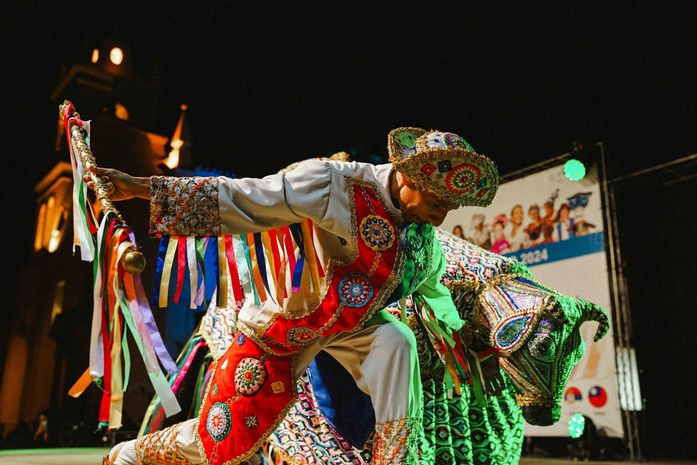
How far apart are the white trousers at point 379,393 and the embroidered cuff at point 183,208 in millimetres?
673

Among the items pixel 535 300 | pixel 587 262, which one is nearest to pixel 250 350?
pixel 535 300

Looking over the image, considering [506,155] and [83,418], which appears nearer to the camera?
[506,155]

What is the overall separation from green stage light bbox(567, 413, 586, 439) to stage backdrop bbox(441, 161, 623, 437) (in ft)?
0.90

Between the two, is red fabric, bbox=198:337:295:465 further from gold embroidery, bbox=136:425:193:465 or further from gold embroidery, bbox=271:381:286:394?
gold embroidery, bbox=136:425:193:465

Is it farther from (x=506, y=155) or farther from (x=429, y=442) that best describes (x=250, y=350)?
(x=506, y=155)

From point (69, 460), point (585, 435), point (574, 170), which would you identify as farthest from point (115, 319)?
point (574, 170)

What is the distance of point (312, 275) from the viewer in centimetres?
222

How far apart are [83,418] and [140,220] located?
4117 millimetres

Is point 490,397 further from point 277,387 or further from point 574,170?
point 574,170

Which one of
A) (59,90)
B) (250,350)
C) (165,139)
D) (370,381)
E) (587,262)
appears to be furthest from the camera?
(59,90)

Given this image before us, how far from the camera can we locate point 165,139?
1427 cm

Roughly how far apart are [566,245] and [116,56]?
11526 mm

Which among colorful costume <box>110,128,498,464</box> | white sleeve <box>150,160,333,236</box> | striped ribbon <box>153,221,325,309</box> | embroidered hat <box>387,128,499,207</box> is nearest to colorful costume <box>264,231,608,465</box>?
colorful costume <box>110,128,498,464</box>

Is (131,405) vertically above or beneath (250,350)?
beneath
